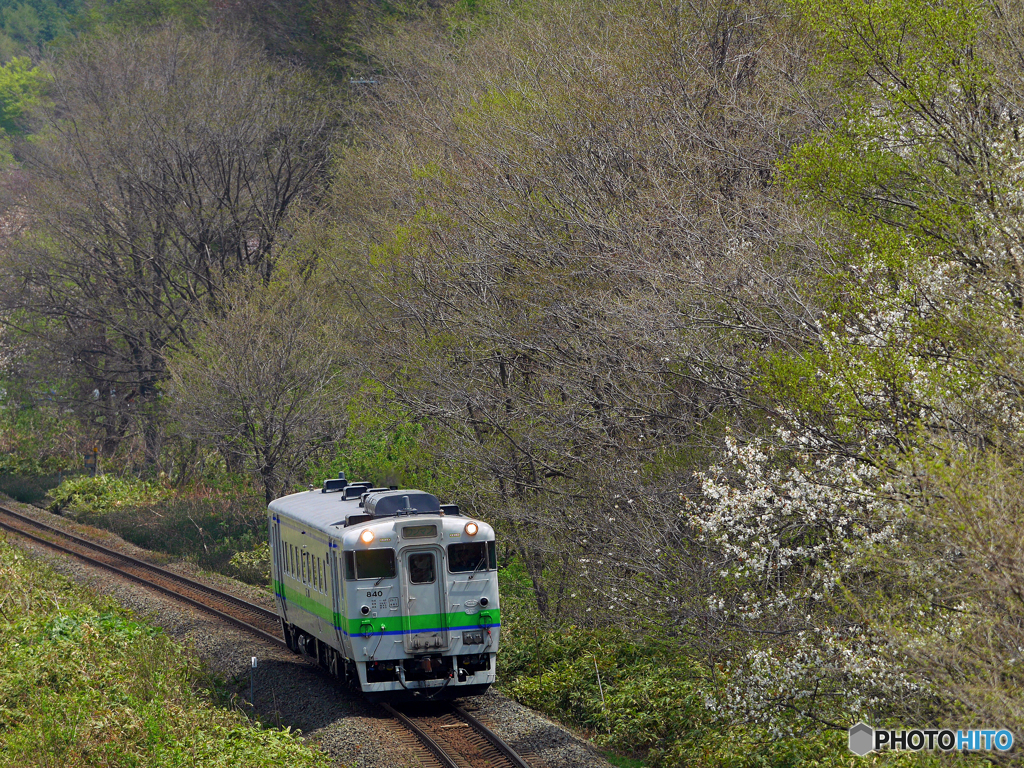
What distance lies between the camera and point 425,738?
48.1 feet

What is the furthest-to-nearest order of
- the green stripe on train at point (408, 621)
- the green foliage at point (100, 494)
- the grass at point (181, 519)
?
the green foliage at point (100, 494)
the grass at point (181, 519)
the green stripe on train at point (408, 621)

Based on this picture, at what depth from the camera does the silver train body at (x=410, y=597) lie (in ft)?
51.5

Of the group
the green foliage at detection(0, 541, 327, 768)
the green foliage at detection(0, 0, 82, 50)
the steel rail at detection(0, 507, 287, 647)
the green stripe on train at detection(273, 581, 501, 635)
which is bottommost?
the steel rail at detection(0, 507, 287, 647)

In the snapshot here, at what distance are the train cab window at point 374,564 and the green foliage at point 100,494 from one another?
2578 cm

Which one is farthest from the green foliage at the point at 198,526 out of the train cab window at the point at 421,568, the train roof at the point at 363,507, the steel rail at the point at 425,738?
the train cab window at the point at 421,568

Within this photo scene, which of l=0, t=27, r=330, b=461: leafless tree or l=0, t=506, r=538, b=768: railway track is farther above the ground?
l=0, t=27, r=330, b=461: leafless tree

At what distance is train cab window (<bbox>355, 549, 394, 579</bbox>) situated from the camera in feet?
51.6

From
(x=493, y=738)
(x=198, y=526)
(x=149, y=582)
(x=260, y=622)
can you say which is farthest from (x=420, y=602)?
(x=198, y=526)

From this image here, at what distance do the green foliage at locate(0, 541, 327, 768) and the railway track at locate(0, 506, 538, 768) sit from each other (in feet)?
5.34

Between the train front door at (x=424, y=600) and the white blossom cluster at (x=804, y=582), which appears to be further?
the train front door at (x=424, y=600)

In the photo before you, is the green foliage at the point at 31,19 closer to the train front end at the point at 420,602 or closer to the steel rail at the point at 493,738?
the train front end at the point at 420,602

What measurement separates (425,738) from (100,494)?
1142 inches

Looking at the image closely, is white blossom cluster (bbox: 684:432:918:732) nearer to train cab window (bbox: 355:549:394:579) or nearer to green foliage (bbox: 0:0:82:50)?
train cab window (bbox: 355:549:394:579)

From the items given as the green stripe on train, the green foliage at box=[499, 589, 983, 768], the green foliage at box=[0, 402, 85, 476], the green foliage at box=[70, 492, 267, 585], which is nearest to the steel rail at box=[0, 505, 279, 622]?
the green foliage at box=[70, 492, 267, 585]
